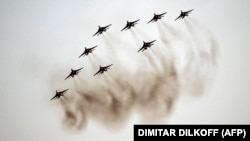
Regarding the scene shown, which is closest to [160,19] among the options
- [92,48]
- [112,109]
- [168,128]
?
[92,48]

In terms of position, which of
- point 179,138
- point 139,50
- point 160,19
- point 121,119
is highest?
point 160,19

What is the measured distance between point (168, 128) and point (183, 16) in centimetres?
3783

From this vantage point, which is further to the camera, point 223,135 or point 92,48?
point 92,48

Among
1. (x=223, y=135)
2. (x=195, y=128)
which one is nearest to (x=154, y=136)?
(x=195, y=128)

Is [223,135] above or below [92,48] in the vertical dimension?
below

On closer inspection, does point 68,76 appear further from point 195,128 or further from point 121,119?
point 195,128

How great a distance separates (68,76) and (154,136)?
1594 inches

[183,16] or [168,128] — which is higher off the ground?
[183,16]

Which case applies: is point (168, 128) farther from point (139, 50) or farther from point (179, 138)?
point (139, 50)

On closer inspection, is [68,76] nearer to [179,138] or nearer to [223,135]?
[179,138]

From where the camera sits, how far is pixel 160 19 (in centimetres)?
10569

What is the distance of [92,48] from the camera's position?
108 metres

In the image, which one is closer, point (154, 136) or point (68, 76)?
point (154, 136)

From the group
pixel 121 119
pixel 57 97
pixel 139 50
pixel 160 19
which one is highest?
pixel 160 19
